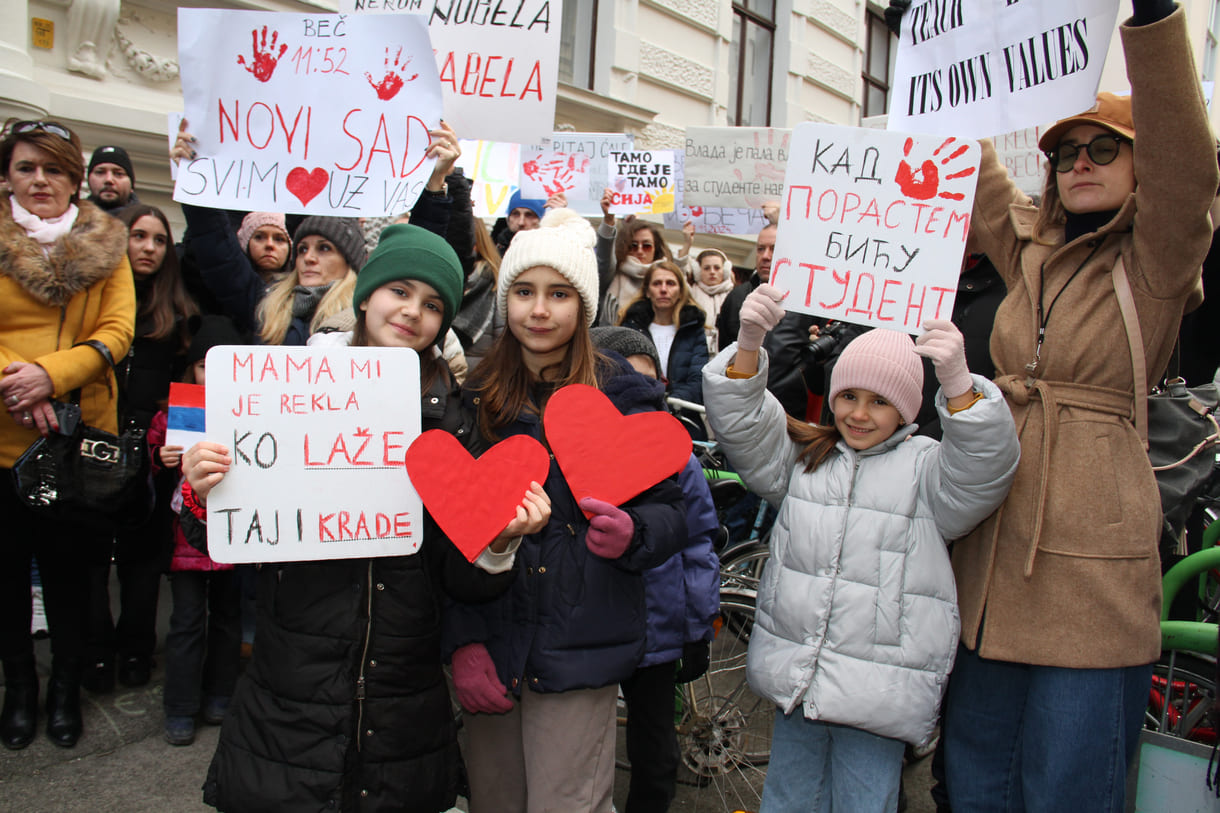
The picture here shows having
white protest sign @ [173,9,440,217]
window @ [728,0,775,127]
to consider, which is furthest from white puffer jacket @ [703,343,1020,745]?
window @ [728,0,775,127]

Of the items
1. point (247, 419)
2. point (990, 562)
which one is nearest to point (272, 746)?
point (247, 419)

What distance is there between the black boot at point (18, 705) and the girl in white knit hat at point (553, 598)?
77.5 inches

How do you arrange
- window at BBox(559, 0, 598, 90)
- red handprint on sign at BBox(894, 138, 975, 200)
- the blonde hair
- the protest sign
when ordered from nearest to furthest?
1. red handprint on sign at BBox(894, 138, 975, 200)
2. the blonde hair
3. the protest sign
4. window at BBox(559, 0, 598, 90)

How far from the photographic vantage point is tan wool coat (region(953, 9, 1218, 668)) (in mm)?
1849

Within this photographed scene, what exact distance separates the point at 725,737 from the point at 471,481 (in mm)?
1757

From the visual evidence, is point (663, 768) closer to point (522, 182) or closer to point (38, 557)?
point (38, 557)

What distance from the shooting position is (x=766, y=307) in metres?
2.00

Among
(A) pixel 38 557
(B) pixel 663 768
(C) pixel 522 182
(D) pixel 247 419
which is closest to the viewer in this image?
(D) pixel 247 419

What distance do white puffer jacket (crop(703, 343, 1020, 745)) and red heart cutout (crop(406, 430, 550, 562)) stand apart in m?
0.58

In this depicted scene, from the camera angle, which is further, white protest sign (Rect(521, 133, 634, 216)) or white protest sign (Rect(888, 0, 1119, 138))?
white protest sign (Rect(521, 133, 634, 216))

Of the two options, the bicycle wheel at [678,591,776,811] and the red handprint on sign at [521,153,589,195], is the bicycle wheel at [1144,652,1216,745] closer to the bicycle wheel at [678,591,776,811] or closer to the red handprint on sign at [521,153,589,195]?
the bicycle wheel at [678,591,776,811]

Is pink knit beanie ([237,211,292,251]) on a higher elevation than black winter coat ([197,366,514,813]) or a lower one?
higher

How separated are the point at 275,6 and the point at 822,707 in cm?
596

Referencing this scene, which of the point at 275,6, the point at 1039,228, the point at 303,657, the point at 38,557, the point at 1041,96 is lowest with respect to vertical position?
the point at 38,557
